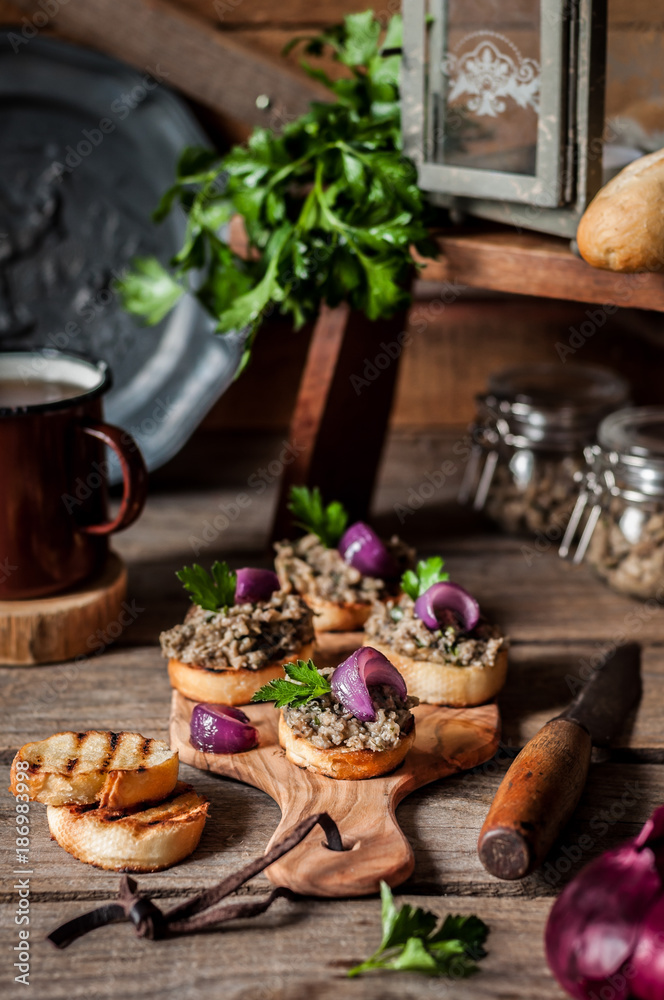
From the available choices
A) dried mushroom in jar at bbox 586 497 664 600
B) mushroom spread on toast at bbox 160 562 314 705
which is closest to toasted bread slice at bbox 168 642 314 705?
mushroom spread on toast at bbox 160 562 314 705

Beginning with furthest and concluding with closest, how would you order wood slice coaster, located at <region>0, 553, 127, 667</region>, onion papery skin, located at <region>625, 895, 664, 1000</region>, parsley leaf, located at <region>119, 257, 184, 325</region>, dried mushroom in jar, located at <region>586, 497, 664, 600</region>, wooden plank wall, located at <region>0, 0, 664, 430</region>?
wooden plank wall, located at <region>0, 0, 664, 430</region>
parsley leaf, located at <region>119, 257, 184, 325</region>
dried mushroom in jar, located at <region>586, 497, 664, 600</region>
wood slice coaster, located at <region>0, 553, 127, 667</region>
onion papery skin, located at <region>625, 895, 664, 1000</region>

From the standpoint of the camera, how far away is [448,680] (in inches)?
37.9

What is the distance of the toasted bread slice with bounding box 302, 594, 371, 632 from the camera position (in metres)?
1.11

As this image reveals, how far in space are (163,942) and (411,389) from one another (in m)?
1.24

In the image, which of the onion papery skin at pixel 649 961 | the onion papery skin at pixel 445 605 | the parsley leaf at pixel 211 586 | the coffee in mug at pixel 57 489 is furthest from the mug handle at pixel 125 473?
the onion papery skin at pixel 649 961

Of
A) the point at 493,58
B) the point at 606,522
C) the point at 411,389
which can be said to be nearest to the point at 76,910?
the point at 606,522

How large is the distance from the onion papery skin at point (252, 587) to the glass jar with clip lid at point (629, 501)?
1.52ft

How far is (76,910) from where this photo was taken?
2.43 ft

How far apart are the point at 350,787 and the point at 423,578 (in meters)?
0.28

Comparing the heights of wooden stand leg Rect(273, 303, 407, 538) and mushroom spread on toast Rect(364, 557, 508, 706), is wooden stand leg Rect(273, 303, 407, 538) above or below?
above

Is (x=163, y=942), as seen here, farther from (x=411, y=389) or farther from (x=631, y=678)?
(x=411, y=389)

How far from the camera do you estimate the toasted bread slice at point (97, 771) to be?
2.58 feet

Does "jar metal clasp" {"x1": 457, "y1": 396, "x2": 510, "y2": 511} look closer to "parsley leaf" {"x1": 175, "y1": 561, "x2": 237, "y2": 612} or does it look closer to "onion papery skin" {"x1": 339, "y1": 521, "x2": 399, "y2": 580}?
"onion papery skin" {"x1": 339, "y1": 521, "x2": 399, "y2": 580}

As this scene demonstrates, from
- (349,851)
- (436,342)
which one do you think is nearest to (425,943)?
(349,851)
